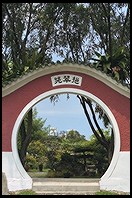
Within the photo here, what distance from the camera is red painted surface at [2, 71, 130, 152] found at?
33.7 feet

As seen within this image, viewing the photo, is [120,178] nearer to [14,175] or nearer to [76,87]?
[76,87]

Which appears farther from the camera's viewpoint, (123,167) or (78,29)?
(78,29)

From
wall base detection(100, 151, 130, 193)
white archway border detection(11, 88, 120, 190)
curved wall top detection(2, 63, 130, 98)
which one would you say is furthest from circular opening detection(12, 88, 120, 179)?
curved wall top detection(2, 63, 130, 98)

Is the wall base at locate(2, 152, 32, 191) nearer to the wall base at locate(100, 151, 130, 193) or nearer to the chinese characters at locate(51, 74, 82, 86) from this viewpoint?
the wall base at locate(100, 151, 130, 193)

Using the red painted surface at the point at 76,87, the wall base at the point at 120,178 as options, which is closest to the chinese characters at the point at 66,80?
the red painted surface at the point at 76,87

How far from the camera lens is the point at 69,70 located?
34.4ft

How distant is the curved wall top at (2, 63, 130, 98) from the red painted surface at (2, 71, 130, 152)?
9 centimetres

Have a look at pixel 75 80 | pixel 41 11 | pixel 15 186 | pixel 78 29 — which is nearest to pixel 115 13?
pixel 78 29

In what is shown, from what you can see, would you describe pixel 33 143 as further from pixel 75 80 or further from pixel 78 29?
pixel 75 80

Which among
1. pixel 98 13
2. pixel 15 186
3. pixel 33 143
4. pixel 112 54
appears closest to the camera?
pixel 15 186

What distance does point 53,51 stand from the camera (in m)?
15.2

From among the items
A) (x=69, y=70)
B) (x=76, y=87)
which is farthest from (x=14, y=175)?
(x=69, y=70)

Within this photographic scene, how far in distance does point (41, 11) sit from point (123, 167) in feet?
23.7

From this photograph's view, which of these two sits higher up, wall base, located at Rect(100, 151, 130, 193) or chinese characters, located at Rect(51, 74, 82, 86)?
chinese characters, located at Rect(51, 74, 82, 86)
